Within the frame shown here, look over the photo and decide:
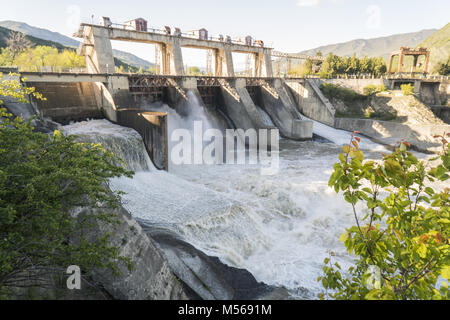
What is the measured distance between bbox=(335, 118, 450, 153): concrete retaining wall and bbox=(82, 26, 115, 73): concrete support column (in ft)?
72.9

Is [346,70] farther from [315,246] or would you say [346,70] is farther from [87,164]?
[87,164]

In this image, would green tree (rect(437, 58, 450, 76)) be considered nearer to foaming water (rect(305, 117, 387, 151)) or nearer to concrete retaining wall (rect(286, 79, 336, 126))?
concrete retaining wall (rect(286, 79, 336, 126))

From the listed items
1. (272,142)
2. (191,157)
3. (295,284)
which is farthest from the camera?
(272,142)

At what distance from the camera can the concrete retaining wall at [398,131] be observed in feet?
80.4

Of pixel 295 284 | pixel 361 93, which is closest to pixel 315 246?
pixel 295 284

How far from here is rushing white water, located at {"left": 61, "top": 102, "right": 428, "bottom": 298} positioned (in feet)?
30.0

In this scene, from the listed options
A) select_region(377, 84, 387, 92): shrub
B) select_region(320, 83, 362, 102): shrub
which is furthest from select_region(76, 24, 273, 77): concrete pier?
select_region(377, 84, 387, 92): shrub

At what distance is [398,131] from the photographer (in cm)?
2641

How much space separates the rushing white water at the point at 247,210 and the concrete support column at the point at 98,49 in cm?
522

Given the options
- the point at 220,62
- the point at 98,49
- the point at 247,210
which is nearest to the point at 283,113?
the point at 220,62

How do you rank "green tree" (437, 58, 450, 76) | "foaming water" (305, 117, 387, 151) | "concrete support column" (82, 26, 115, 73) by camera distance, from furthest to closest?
"green tree" (437, 58, 450, 76) → "foaming water" (305, 117, 387, 151) → "concrete support column" (82, 26, 115, 73)

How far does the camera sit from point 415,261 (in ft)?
8.04

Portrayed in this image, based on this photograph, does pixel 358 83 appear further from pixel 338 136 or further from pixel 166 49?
pixel 166 49

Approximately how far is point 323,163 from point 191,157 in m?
8.53
